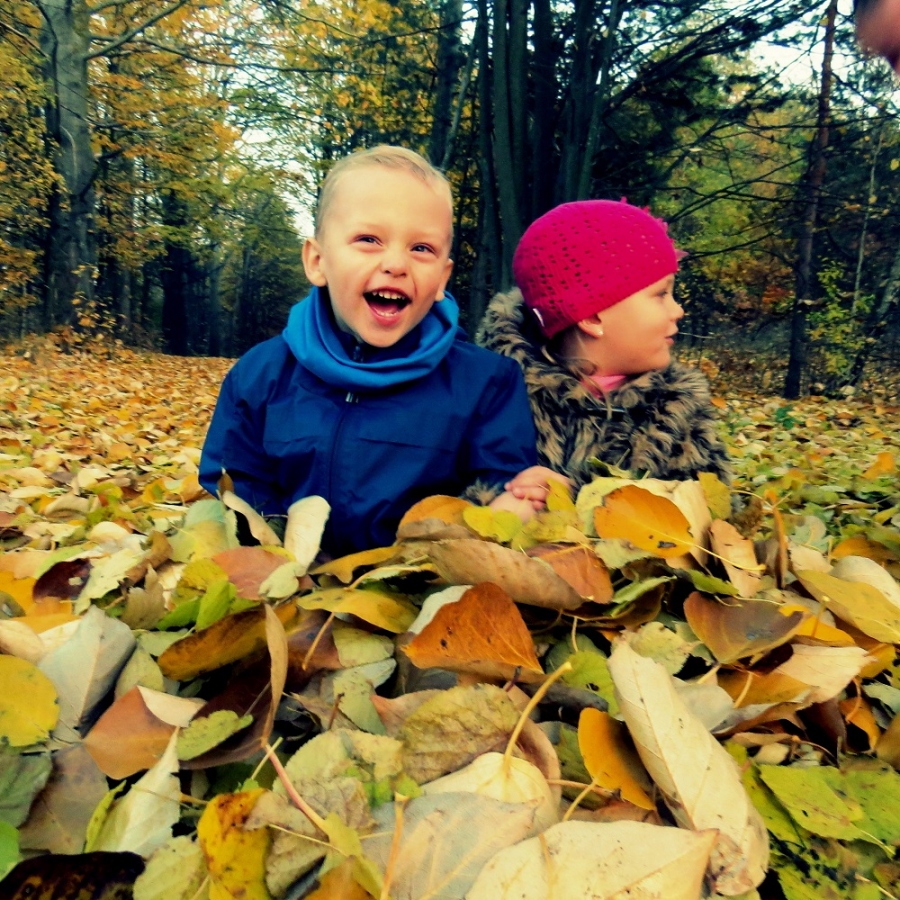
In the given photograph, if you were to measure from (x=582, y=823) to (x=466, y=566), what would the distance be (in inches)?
12.1

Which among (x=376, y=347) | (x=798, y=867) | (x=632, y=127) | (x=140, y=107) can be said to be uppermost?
(x=140, y=107)

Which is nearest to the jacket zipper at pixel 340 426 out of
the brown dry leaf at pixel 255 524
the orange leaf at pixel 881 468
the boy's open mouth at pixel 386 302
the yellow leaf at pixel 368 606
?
the boy's open mouth at pixel 386 302

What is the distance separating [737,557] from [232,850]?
25.8 inches

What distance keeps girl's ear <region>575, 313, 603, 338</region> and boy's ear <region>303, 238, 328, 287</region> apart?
1.97 feet

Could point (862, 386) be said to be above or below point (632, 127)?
below

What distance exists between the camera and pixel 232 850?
498 millimetres

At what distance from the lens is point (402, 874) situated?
→ 1.62ft

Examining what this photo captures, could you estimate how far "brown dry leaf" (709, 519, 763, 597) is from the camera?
2.83ft

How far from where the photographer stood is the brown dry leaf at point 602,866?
0.47m

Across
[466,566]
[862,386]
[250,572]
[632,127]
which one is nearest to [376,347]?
[250,572]

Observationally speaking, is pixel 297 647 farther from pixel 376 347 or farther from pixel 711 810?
pixel 376 347

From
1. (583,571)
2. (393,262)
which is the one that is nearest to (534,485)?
(393,262)

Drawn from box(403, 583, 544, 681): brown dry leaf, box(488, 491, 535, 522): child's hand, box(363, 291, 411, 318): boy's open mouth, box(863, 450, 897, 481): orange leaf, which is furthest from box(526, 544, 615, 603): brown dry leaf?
box(863, 450, 897, 481): orange leaf

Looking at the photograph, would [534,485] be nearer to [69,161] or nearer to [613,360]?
[613,360]
